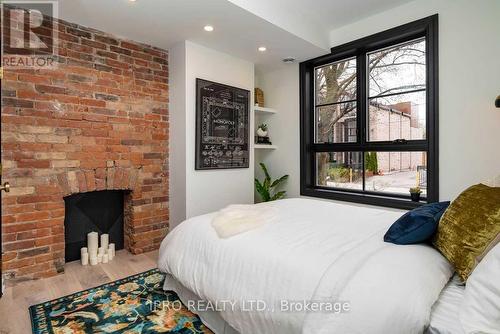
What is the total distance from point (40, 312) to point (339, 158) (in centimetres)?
323

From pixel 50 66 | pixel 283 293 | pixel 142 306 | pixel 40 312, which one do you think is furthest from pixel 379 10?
pixel 40 312

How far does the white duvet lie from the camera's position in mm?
995

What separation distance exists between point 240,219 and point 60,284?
1745mm

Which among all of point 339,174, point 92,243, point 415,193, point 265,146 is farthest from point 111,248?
point 415,193

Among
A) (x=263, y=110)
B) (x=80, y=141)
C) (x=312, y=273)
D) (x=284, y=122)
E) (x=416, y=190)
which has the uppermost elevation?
(x=263, y=110)

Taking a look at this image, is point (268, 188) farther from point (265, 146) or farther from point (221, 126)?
point (221, 126)

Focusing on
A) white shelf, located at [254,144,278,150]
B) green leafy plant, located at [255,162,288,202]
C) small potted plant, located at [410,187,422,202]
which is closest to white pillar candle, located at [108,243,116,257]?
green leafy plant, located at [255,162,288,202]

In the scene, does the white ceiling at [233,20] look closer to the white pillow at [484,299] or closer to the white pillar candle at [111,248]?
the white pillar candle at [111,248]

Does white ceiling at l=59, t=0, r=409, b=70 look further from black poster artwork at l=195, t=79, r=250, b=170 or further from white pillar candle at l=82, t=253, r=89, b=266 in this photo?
white pillar candle at l=82, t=253, r=89, b=266

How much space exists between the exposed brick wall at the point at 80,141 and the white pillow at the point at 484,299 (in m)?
2.88

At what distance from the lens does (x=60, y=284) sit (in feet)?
7.63

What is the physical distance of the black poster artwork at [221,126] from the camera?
305cm

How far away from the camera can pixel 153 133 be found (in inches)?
123

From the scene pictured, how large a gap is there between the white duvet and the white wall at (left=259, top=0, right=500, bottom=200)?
3.76 feet
